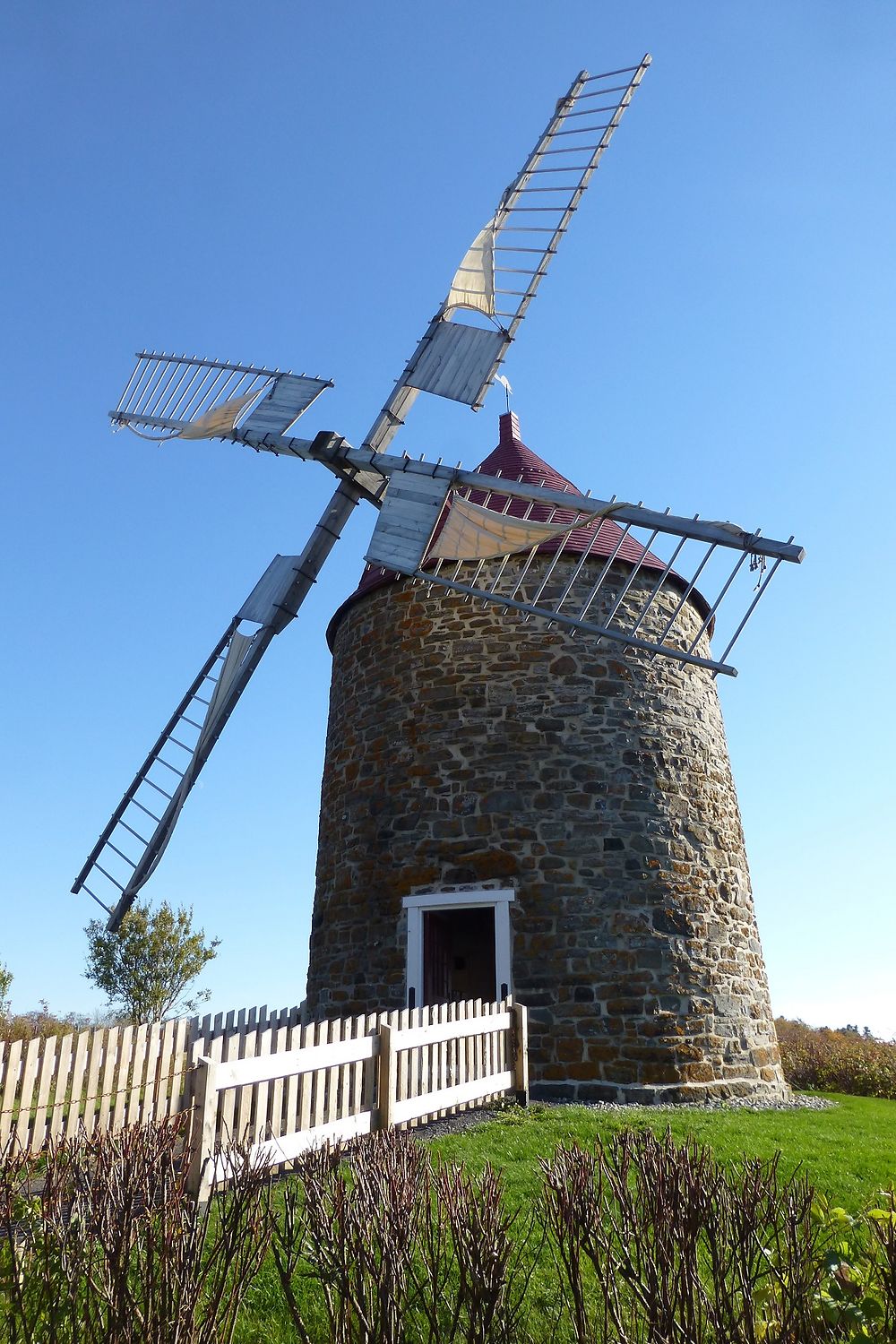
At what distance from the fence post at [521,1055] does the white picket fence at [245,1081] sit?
835 millimetres

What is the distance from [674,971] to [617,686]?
309cm

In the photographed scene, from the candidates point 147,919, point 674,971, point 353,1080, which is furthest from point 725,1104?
point 147,919

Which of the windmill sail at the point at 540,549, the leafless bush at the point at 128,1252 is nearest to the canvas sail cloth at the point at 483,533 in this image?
the windmill sail at the point at 540,549

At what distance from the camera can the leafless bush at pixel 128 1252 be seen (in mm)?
2436

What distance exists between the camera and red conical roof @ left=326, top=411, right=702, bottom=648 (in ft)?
33.9

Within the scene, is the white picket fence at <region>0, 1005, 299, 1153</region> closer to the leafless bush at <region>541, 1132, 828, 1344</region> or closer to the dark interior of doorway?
the leafless bush at <region>541, 1132, 828, 1344</region>

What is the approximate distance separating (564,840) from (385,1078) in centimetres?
355

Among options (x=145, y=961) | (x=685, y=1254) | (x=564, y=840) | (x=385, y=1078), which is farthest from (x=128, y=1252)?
(x=145, y=961)

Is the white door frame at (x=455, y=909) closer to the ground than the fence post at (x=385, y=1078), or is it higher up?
higher up

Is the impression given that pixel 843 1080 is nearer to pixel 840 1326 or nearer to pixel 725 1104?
pixel 725 1104

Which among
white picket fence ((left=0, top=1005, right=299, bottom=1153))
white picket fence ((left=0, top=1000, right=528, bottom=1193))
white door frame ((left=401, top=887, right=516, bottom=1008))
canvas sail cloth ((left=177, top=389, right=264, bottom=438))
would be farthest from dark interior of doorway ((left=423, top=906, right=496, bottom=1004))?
canvas sail cloth ((left=177, top=389, right=264, bottom=438))

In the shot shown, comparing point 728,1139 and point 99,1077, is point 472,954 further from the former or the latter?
point 99,1077

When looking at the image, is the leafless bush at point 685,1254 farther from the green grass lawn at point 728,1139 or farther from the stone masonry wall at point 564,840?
the stone masonry wall at point 564,840

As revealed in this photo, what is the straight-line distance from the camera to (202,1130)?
4.91 metres
